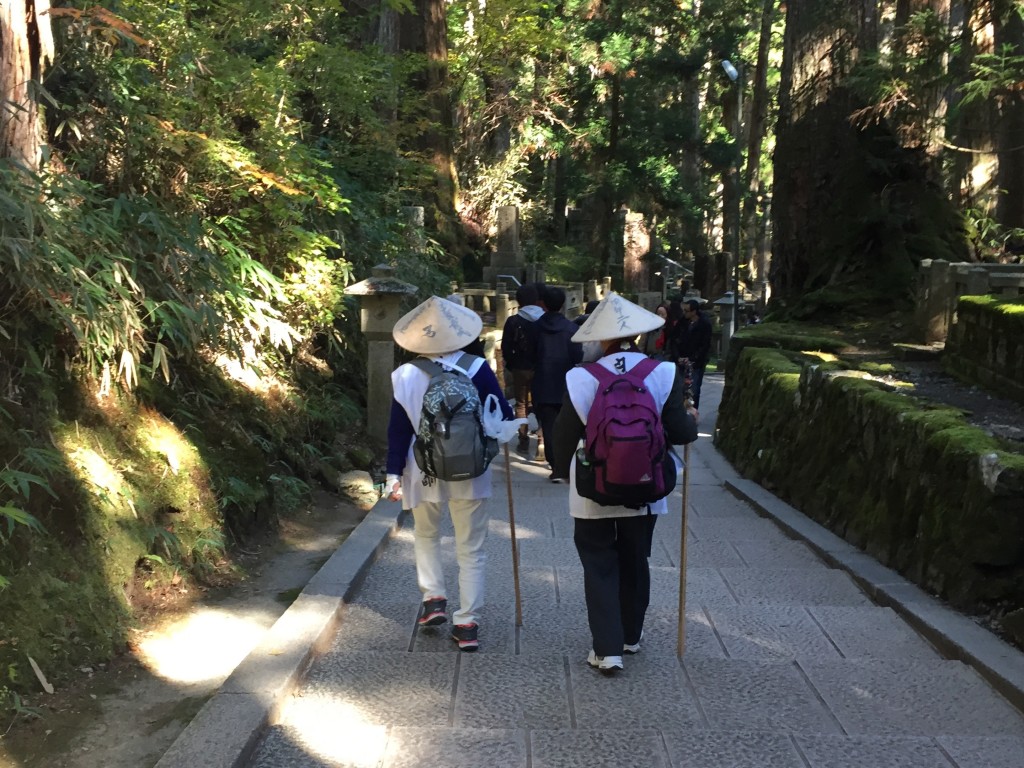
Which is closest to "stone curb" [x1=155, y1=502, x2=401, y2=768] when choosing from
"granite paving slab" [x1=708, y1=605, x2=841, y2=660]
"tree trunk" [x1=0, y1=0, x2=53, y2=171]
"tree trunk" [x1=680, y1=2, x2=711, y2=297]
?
"granite paving slab" [x1=708, y1=605, x2=841, y2=660]

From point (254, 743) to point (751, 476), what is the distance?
7.36 m

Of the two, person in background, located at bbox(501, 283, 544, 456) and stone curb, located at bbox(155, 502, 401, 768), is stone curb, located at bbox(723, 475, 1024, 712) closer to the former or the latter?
stone curb, located at bbox(155, 502, 401, 768)

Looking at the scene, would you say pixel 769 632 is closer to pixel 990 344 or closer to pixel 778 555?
pixel 778 555

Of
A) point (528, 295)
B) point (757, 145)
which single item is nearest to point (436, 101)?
point (528, 295)

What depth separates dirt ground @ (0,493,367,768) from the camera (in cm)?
367

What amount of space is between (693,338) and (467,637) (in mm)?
9761

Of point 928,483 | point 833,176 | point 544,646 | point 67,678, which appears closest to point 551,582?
point 544,646

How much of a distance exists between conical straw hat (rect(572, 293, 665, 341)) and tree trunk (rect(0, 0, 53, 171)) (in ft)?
9.83

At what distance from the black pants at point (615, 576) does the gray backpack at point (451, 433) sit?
55 cm

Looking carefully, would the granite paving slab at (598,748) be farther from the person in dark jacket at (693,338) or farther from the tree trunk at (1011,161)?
the tree trunk at (1011,161)

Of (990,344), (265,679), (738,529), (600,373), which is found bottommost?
(738,529)

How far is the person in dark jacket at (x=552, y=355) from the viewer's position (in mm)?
8875

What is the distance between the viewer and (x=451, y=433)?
4.47 meters

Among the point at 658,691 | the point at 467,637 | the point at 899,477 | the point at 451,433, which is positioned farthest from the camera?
the point at 899,477
